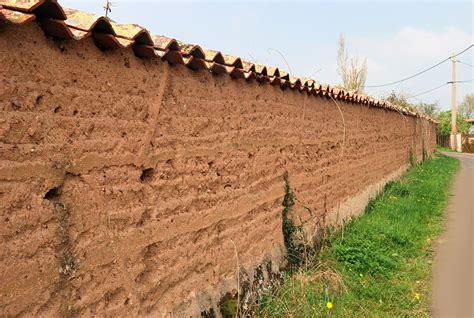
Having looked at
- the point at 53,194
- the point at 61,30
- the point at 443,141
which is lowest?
the point at 443,141

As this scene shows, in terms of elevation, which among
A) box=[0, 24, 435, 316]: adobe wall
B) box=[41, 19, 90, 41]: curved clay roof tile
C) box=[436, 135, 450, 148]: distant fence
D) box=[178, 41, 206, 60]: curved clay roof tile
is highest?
box=[178, 41, 206, 60]: curved clay roof tile

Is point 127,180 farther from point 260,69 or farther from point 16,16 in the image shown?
point 260,69

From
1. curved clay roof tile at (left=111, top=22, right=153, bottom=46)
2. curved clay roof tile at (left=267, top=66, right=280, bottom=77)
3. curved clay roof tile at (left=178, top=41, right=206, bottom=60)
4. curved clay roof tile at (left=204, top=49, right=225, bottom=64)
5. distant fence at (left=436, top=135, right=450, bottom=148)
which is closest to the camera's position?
curved clay roof tile at (left=111, top=22, right=153, bottom=46)

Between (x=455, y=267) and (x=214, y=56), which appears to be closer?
(x=214, y=56)

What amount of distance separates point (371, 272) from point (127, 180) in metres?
3.85

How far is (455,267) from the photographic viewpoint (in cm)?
614

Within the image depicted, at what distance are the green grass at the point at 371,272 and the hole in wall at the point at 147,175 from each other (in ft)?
5.70

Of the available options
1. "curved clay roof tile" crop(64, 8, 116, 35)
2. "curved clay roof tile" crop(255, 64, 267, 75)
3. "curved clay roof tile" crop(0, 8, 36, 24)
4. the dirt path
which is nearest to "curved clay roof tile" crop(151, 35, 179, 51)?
"curved clay roof tile" crop(64, 8, 116, 35)

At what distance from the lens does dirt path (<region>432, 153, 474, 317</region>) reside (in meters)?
4.90

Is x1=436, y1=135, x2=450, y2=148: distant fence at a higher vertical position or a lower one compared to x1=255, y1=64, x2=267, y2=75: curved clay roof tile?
lower

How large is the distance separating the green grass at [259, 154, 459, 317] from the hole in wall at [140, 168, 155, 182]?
1.74 metres

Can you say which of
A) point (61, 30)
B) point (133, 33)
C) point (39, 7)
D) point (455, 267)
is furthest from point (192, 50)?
point (455, 267)

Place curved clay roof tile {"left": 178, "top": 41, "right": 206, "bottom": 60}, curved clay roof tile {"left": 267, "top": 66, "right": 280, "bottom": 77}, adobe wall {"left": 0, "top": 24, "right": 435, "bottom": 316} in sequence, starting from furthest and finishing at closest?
curved clay roof tile {"left": 267, "top": 66, "right": 280, "bottom": 77} < curved clay roof tile {"left": 178, "top": 41, "right": 206, "bottom": 60} < adobe wall {"left": 0, "top": 24, "right": 435, "bottom": 316}

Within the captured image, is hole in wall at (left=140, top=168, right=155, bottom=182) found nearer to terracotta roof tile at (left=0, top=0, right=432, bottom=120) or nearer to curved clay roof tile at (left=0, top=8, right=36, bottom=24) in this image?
terracotta roof tile at (left=0, top=0, right=432, bottom=120)
